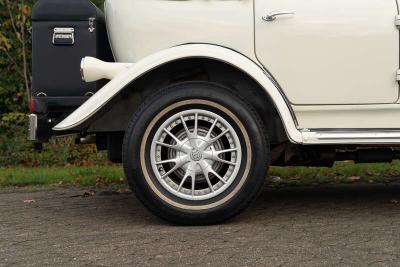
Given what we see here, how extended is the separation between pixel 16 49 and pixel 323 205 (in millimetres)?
6654

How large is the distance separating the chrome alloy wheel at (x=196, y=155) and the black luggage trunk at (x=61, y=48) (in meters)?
0.63

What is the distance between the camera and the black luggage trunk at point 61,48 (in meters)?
3.88

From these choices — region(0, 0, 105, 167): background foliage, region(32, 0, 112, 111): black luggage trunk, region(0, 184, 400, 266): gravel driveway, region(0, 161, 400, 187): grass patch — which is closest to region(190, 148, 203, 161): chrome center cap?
region(0, 184, 400, 266): gravel driveway

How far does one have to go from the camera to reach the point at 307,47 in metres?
3.82

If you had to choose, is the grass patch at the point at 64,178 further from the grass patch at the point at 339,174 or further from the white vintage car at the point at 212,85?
the white vintage car at the point at 212,85

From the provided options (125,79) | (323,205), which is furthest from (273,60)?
(323,205)

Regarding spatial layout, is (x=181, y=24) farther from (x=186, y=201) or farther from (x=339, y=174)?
(x=339, y=174)

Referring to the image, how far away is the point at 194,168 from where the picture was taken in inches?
146

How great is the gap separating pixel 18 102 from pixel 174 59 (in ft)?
21.6

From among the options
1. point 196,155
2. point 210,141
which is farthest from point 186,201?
point 210,141

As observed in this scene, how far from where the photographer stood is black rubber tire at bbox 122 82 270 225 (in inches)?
144

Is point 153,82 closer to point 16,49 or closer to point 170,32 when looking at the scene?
point 170,32

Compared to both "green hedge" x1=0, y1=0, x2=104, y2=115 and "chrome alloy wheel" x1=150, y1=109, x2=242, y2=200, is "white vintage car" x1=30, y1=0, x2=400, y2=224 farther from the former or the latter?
"green hedge" x1=0, y1=0, x2=104, y2=115

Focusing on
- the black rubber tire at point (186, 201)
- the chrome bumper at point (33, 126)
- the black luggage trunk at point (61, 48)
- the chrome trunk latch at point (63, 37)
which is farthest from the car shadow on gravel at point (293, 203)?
the chrome trunk latch at point (63, 37)
